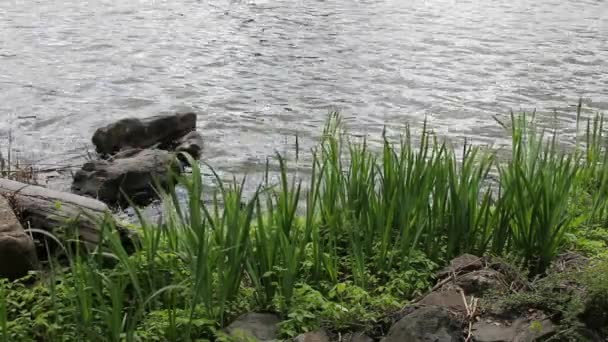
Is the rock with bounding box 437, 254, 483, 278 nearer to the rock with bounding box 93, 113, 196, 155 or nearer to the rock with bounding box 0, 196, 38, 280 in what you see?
the rock with bounding box 0, 196, 38, 280

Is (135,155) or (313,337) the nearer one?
(313,337)

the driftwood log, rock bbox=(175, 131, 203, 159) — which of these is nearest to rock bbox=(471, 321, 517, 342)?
the driftwood log

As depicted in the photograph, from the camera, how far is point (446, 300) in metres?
3.57

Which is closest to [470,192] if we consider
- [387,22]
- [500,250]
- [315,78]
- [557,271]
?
[500,250]

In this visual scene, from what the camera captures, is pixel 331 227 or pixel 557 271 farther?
pixel 331 227

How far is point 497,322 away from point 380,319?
489 millimetres

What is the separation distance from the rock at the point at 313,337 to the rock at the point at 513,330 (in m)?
Result: 0.61

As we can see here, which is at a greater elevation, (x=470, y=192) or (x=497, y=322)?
(x=470, y=192)

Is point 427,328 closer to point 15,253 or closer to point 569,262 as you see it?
point 569,262

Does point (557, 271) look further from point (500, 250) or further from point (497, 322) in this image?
point (497, 322)

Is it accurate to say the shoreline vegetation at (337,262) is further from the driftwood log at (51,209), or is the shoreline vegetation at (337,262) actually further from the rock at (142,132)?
the rock at (142,132)

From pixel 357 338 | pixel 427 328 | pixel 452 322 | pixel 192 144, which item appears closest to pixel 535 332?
pixel 452 322

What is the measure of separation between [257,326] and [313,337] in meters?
0.28

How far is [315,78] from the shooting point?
35.5ft
